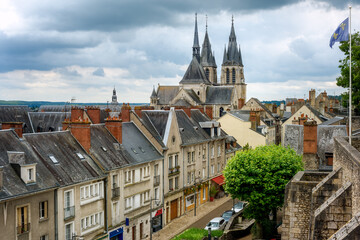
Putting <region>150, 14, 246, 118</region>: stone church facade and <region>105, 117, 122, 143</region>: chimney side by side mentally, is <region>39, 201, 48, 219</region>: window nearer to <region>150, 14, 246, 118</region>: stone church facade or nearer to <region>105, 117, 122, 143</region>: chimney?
<region>105, 117, 122, 143</region>: chimney

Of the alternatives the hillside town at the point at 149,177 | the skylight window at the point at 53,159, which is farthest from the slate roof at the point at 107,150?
the skylight window at the point at 53,159

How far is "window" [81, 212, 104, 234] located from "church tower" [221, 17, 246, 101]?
11233cm

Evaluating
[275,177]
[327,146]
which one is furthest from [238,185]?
[327,146]

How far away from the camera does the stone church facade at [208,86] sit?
117 metres

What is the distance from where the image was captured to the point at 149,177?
130 feet

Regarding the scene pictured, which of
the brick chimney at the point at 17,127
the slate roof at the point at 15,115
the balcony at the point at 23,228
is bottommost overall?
the balcony at the point at 23,228

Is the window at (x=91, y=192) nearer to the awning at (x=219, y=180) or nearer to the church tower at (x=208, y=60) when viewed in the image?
the awning at (x=219, y=180)

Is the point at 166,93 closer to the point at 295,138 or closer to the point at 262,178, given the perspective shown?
the point at 295,138

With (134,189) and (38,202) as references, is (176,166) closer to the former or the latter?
(134,189)

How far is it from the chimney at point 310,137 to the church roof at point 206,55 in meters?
A: 111

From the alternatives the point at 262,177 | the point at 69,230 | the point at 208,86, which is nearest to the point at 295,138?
the point at 262,177

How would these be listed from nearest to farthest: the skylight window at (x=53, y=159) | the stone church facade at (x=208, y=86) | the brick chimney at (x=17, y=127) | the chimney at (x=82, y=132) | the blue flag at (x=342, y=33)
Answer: the blue flag at (x=342, y=33) → the skylight window at (x=53, y=159) → the brick chimney at (x=17, y=127) → the chimney at (x=82, y=132) → the stone church facade at (x=208, y=86)

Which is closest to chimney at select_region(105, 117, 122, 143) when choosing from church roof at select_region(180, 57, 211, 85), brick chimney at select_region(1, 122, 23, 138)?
brick chimney at select_region(1, 122, 23, 138)

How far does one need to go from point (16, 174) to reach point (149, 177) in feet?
52.8
